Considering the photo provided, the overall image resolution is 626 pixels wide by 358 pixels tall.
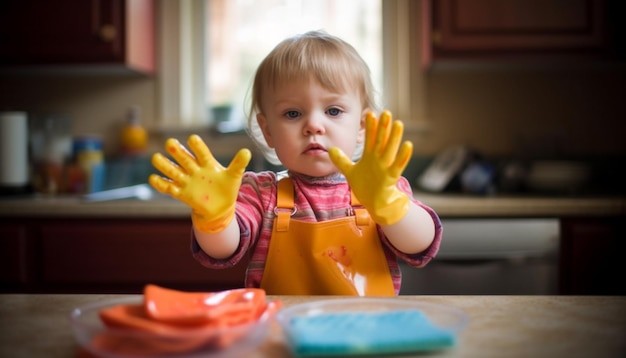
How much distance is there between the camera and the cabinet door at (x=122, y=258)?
Answer: 184 cm

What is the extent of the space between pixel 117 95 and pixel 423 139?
4.29 feet

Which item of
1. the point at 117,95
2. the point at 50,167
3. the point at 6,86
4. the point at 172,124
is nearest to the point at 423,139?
the point at 172,124

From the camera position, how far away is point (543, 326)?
594mm

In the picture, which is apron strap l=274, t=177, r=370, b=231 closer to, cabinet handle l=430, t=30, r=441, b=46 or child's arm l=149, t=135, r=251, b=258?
child's arm l=149, t=135, r=251, b=258

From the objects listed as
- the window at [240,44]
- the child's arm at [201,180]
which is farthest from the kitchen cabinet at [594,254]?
the child's arm at [201,180]

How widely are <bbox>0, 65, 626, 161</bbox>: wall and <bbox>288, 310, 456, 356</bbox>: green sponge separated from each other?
194cm

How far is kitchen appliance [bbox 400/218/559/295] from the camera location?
1766 mm

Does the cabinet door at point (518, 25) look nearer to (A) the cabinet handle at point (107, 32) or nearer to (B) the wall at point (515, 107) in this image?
(B) the wall at point (515, 107)

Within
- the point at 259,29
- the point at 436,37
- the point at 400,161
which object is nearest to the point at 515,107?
the point at 436,37

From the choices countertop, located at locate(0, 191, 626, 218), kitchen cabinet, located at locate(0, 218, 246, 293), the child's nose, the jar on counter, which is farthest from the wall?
the child's nose

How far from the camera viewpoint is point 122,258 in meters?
1.87

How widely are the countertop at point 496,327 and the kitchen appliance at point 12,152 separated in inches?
61.5

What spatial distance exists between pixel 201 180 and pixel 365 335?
31cm

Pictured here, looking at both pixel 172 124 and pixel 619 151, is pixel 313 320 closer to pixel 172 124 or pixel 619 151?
pixel 172 124
